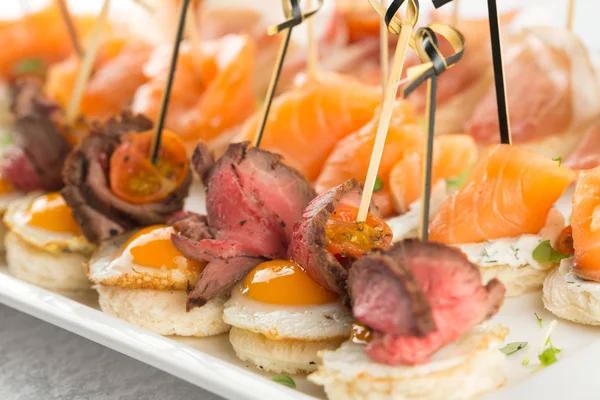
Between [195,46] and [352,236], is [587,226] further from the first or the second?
[195,46]

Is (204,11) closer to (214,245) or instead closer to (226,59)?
(226,59)

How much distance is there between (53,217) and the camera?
11.6 feet

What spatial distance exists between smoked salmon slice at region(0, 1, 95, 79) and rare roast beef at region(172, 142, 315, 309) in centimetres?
392

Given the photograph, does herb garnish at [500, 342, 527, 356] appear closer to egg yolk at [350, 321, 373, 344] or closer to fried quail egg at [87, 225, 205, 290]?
egg yolk at [350, 321, 373, 344]

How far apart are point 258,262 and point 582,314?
1192mm

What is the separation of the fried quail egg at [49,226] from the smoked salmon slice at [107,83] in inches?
68.3

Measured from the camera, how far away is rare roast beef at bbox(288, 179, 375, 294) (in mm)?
2602

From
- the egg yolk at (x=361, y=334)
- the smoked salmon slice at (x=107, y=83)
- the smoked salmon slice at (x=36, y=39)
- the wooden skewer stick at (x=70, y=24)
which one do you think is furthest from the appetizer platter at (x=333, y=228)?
the smoked salmon slice at (x=36, y=39)

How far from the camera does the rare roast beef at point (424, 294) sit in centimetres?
222

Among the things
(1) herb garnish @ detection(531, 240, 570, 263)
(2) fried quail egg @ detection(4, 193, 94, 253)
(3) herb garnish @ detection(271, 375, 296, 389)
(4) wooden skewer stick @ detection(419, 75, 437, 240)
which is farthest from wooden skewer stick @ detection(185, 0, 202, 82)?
(3) herb garnish @ detection(271, 375, 296, 389)

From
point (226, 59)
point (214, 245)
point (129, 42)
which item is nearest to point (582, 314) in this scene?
point (214, 245)

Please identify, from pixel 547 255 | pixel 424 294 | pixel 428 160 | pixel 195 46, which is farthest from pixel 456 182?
pixel 195 46

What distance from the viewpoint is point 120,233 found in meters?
3.37

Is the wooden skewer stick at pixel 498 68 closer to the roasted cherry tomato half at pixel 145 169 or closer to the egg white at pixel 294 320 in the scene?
the egg white at pixel 294 320
